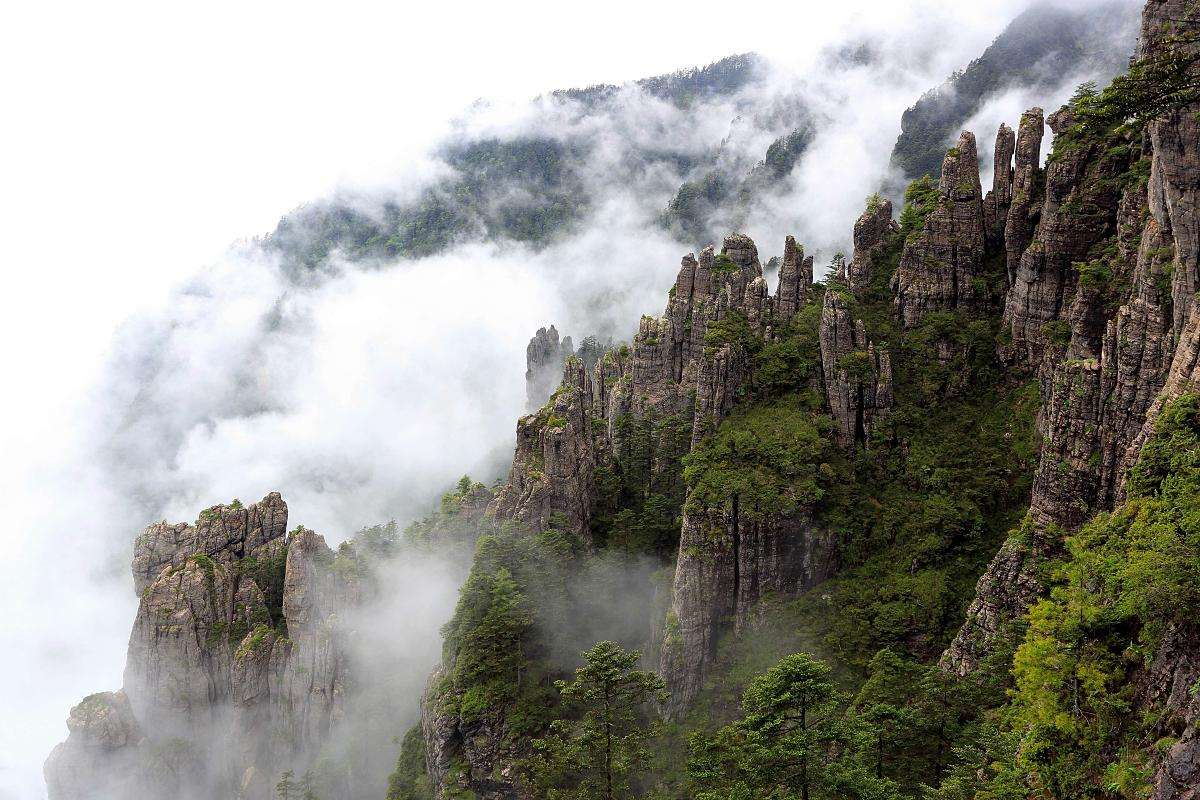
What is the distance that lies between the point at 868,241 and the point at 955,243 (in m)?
8.53

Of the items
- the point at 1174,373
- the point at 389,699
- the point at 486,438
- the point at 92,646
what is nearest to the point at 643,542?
the point at 389,699

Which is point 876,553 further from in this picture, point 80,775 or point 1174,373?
point 80,775

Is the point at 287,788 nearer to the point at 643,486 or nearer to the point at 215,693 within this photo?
the point at 215,693

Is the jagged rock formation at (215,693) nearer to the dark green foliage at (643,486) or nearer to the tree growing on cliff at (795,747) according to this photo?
the dark green foliage at (643,486)

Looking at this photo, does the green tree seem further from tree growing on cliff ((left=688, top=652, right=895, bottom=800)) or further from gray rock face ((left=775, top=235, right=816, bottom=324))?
gray rock face ((left=775, top=235, right=816, bottom=324))

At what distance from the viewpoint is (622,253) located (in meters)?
192

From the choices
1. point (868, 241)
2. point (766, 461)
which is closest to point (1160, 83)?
point (766, 461)

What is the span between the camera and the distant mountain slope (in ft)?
321

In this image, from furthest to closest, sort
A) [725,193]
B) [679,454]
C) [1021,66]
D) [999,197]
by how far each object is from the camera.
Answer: [725,193] < [1021,66] < [679,454] < [999,197]

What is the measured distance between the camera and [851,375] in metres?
57.8

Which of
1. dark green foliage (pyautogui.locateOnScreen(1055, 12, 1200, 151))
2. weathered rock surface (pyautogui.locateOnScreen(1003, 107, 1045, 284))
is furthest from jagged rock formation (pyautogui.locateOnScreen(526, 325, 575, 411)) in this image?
dark green foliage (pyautogui.locateOnScreen(1055, 12, 1200, 151))

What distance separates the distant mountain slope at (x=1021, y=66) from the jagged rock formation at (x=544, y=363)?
2395 inches

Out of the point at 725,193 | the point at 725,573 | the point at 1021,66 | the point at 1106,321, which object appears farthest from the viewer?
the point at 725,193

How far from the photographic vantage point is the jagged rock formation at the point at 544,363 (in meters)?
124
